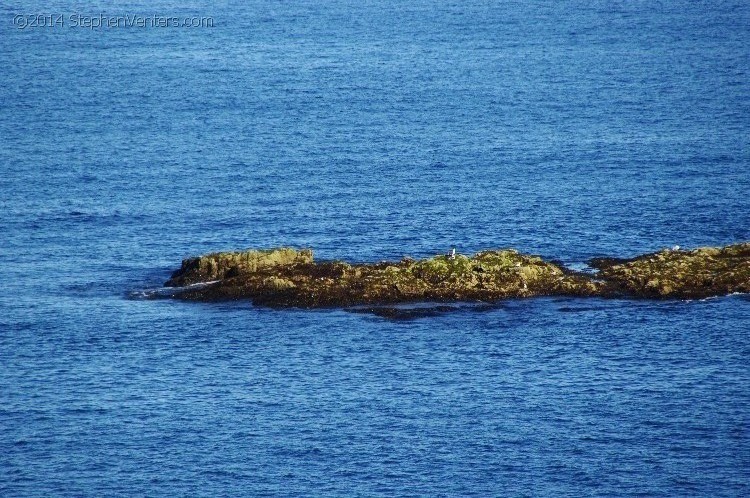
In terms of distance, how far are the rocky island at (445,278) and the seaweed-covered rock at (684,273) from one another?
0.28ft

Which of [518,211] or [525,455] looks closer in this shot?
[525,455]

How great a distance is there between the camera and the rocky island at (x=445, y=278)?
11738cm

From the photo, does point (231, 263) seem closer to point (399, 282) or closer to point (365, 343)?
point (399, 282)

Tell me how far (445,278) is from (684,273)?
67.7ft

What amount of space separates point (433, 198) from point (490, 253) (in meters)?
34.1

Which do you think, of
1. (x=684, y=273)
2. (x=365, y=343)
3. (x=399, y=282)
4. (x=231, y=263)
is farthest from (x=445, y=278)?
(x=684, y=273)

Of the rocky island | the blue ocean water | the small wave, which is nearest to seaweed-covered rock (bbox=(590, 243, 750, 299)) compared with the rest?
the rocky island

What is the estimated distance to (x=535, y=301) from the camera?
384 ft

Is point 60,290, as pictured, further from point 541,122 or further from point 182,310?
point 541,122

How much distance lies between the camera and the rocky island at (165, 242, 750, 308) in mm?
117375

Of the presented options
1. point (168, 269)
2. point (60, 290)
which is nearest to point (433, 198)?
point (168, 269)

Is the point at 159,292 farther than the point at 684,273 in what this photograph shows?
Yes

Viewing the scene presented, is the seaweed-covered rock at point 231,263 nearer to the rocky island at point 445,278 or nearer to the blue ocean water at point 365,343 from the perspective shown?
the rocky island at point 445,278

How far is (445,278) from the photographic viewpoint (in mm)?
118688
